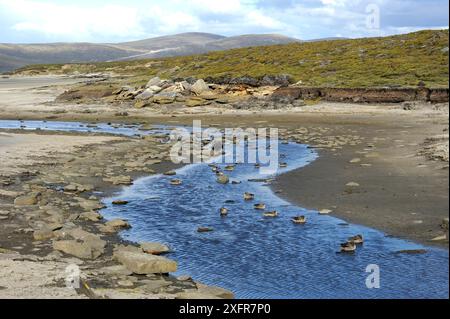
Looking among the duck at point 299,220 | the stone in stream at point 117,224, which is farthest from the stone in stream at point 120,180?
the duck at point 299,220

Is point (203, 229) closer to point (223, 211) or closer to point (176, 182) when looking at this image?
point (223, 211)

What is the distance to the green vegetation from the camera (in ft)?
201

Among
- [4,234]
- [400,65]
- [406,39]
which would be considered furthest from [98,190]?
[406,39]

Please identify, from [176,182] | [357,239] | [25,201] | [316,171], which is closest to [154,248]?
[357,239]

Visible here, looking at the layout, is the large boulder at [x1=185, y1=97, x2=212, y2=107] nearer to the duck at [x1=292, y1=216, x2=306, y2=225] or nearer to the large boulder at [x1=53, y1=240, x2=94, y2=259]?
the duck at [x1=292, y1=216, x2=306, y2=225]

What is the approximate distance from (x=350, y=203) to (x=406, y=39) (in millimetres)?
→ 70490

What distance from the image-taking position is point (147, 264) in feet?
43.9

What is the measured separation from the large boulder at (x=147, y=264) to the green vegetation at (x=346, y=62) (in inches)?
1574

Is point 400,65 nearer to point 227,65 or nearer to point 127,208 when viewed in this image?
point 227,65

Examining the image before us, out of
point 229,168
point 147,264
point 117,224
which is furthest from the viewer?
point 229,168

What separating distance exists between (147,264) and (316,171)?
14.5m

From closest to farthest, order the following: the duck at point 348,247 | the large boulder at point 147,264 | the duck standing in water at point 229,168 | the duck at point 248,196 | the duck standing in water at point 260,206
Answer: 1. the large boulder at point 147,264
2. the duck at point 348,247
3. the duck standing in water at point 260,206
4. the duck at point 248,196
5. the duck standing in water at point 229,168

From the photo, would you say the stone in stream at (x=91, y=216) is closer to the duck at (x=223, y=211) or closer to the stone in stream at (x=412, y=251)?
the duck at (x=223, y=211)

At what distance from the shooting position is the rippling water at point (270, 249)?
40.6 ft
